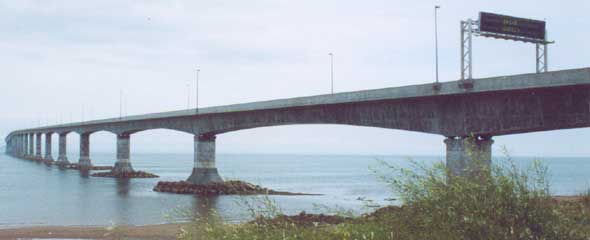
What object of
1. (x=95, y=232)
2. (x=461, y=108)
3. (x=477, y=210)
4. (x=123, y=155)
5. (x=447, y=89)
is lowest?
(x=95, y=232)

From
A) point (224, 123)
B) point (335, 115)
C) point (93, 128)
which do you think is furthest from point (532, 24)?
point (93, 128)

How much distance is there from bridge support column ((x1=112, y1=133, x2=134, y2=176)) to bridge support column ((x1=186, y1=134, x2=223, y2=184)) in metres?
34.3

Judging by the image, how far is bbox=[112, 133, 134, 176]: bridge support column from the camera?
99.6 m

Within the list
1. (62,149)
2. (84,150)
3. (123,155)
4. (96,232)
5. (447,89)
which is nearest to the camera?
(96,232)

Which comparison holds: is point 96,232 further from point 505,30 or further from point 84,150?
point 84,150

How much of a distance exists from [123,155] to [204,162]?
38.5 meters

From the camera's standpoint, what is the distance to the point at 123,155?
10138cm

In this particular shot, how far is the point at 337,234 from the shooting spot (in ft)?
39.7

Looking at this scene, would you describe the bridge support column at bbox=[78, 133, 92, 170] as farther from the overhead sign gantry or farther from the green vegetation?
the green vegetation

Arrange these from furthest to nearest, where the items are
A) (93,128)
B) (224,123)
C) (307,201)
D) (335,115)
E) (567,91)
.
A: (93,128) < (224,123) < (307,201) < (335,115) < (567,91)

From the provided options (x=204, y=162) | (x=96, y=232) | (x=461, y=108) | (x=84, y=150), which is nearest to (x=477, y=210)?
(x=461, y=108)

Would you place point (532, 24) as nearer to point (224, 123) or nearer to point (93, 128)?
point (224, 123)

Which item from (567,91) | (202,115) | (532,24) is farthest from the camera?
(202,115)

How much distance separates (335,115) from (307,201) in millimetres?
14398
